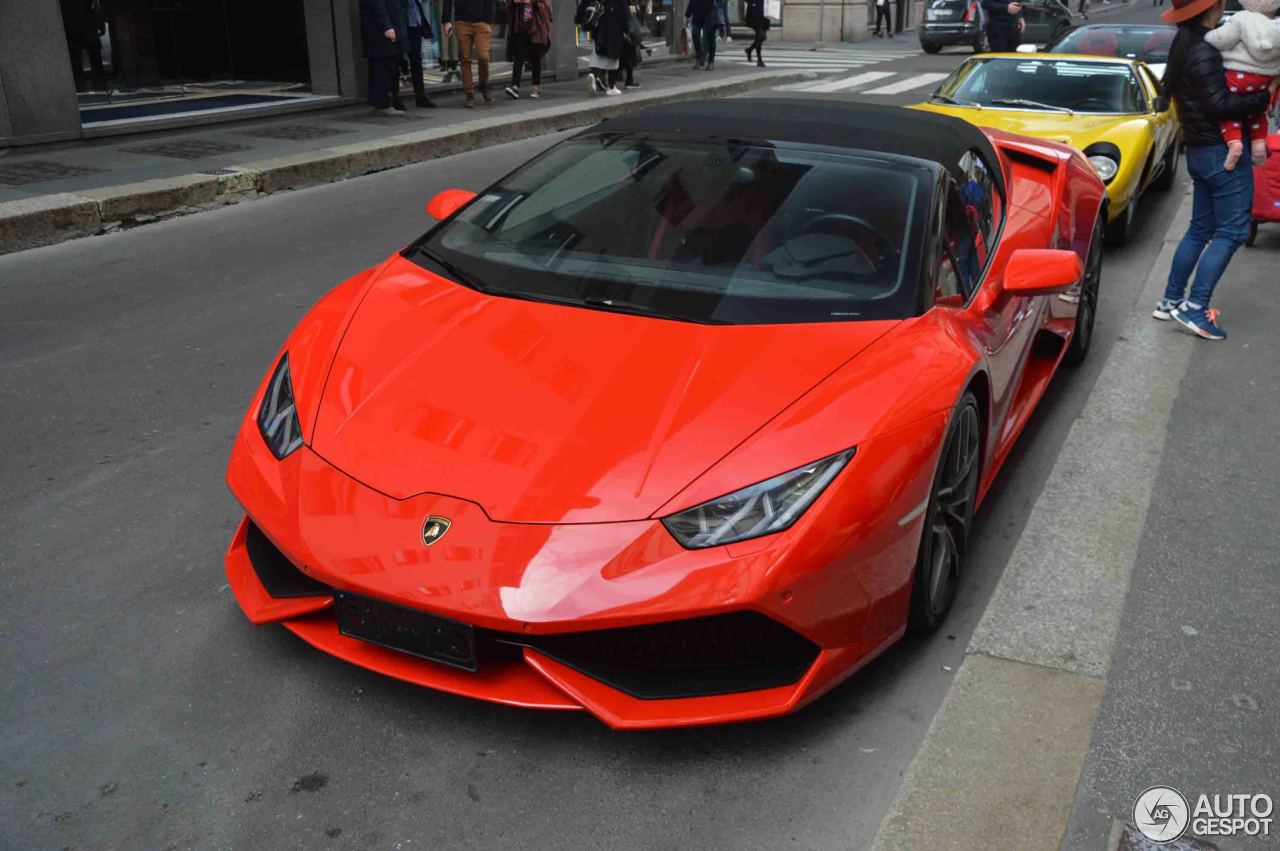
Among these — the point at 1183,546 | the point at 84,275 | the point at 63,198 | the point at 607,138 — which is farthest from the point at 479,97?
the point at 1183,546

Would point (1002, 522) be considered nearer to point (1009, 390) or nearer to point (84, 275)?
point (1009, 390)

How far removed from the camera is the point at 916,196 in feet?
12.5

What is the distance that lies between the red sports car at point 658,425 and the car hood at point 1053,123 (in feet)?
14.1

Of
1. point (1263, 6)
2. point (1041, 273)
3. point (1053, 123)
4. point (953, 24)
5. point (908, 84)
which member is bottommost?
point (908, 84)

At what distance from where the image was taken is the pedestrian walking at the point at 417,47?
14.4 m

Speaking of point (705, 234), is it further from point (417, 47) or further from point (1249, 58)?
point (417, 47)

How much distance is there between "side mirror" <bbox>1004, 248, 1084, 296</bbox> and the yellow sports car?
437cm

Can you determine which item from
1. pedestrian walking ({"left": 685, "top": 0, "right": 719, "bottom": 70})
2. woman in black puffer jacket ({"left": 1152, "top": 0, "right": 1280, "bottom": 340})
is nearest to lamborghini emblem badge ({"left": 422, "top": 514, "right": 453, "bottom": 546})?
woman in black puffer jacket ({"left": 1152, "top": 0, "right": 1280, "bottom": 340})

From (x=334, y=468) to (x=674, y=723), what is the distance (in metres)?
1.03

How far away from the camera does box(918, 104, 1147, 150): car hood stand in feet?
26.8

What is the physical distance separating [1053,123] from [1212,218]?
2.50 m

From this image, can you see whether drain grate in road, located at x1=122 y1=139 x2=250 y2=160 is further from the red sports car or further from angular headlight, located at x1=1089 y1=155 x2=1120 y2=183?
the red sports car

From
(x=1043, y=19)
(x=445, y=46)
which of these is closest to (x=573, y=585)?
(x=445, y=46)

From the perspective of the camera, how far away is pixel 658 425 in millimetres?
Answer: 2963
